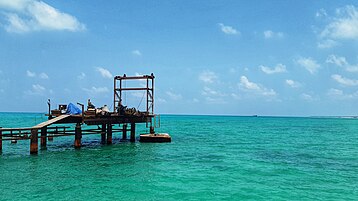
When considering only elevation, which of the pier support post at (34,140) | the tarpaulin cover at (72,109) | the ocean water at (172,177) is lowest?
the ocean water at (172,177)

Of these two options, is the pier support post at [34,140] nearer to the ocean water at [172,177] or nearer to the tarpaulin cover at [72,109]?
the ocean water at [172,177]

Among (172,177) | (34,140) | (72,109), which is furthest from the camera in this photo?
(72,109)

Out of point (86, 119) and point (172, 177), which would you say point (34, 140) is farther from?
point (172, 177)

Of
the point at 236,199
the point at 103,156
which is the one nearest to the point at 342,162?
the point at 236,199

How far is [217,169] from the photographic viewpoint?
861 inches

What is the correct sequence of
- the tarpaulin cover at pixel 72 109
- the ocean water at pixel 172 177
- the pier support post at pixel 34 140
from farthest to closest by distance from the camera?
the tarpaulin cover at pixel 72 109 < the pier support post at pixel 34 140 < the ocean water at pixel 172 177

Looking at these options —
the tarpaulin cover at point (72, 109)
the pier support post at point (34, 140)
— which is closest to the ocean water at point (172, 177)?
the pier support post at point (34, 140)

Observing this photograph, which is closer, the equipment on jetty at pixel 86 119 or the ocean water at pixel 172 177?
the ocean water at pixel 172 177

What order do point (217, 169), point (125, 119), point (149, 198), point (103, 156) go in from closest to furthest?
1. point (149, 198)
2. point (217, 169)
3. point (103, 156)
4. point (125, 119)

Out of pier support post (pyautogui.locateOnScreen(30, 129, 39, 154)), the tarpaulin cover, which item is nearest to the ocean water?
pier support post (pyautogui.locateOnScreen(30, 129, 39, 154))

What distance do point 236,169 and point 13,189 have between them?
1420cm

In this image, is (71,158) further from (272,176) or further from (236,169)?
(272,176)

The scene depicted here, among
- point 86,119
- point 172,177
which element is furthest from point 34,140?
point 172,177

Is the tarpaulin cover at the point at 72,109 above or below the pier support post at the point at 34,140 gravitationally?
above
